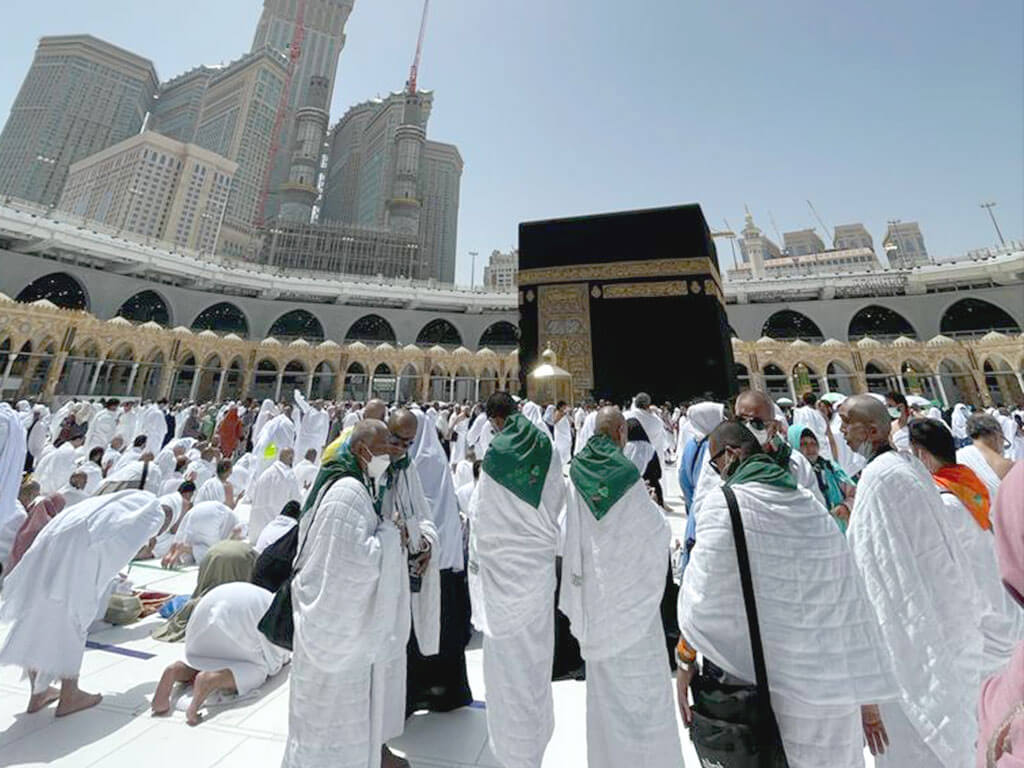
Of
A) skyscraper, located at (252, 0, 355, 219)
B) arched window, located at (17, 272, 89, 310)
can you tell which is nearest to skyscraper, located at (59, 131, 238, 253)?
arched window, located at (17, 272, 89, 310)

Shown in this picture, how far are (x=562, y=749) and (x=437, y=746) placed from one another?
18.0 inches

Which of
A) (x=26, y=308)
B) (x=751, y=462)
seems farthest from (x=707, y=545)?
(x=26, y=308)

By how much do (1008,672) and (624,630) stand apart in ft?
2.61

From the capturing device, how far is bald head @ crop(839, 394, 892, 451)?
4.47 feet

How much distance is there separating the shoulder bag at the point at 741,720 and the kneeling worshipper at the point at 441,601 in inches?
34.9

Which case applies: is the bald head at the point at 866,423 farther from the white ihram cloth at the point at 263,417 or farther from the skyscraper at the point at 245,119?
the skyscraper at the point at 245,119

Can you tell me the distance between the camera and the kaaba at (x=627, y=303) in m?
11.1

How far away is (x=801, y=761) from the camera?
0.92m

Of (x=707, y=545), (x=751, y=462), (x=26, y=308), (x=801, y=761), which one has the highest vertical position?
(x=26, y=308)

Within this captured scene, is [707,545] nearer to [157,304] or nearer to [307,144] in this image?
[157,304]

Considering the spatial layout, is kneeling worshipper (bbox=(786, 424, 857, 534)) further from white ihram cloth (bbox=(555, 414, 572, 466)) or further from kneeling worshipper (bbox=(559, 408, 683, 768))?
white ihram cloth (bbox=(555, 414, 572, 466))

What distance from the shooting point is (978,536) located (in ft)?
3.94

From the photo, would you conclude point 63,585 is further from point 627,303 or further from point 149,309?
point 149,309

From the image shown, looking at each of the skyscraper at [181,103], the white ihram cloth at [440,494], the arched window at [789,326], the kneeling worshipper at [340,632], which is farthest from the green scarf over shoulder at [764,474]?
the skyscraper at [181,103]
